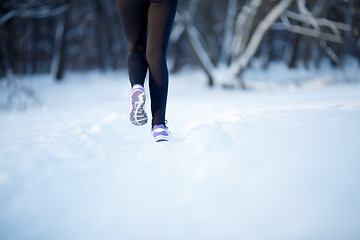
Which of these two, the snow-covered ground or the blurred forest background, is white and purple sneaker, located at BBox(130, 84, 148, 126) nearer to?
the snow-covered ground

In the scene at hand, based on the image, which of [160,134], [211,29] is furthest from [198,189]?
Answer: [211,29]

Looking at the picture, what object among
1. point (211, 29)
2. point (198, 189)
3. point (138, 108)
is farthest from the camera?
point (211, 29)

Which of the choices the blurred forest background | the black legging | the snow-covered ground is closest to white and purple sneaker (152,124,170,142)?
the black legging

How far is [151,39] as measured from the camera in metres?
1.74

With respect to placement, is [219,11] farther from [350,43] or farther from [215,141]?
[215,141]

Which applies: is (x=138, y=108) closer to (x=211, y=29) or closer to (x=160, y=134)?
(x=160, y=134)

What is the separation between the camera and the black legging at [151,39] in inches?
67.3

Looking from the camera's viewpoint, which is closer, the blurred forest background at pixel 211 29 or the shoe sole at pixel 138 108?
the shoe sole at pixel 138 108

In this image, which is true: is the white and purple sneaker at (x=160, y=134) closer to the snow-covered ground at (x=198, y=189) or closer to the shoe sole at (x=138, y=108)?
the shoe sole at (x=138, y=108)

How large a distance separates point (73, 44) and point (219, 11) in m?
7.09

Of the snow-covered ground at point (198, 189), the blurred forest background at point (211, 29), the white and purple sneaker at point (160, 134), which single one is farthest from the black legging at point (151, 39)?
the blurred forest background at point (211, 29)

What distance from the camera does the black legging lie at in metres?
1.71

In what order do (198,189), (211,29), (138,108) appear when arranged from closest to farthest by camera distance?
(198,189), (138,108), (211,29)

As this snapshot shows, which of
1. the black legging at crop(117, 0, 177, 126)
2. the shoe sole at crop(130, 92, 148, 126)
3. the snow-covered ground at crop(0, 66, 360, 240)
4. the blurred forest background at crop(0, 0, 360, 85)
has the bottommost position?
the snow-covered ground at crop(0, 66, 360, 240)
